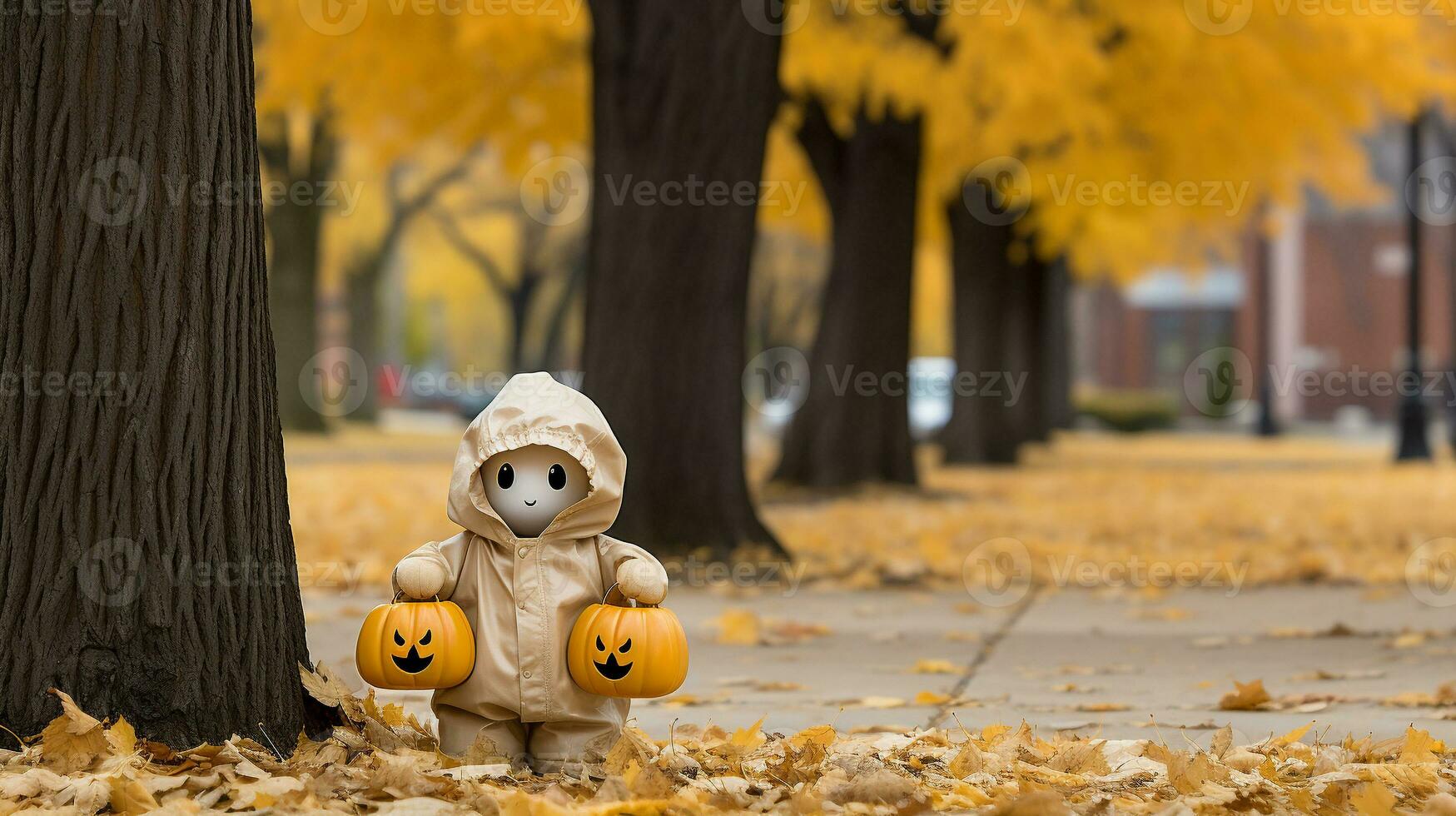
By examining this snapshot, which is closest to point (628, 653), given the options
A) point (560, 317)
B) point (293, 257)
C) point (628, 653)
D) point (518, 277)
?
point (628, 653)

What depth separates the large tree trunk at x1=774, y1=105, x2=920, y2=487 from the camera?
15992mm

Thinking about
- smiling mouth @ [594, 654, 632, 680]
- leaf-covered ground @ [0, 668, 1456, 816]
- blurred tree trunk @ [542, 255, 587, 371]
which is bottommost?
leaf-covered ground @ [0, 668, 1456, 816]

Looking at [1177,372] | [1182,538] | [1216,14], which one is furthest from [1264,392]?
[1182,538]

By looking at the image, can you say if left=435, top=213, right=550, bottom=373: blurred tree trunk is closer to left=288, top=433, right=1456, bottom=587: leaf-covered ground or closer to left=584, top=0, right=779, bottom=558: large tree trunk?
left=288, top=433, right=1456, bottom=587: leaf-covered ground

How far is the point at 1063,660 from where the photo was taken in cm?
666

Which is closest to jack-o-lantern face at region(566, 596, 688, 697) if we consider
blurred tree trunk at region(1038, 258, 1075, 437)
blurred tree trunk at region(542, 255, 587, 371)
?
blurred tree trunk at region(1038, 258, 1075, 437)

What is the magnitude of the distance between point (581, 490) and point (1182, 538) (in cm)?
867

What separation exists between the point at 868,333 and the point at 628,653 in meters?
12.3

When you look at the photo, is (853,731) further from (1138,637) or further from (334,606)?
(334,606)

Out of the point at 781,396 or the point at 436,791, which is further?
the point at 781,396

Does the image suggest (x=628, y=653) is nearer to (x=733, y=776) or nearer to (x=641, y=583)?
(x=641, y=583)

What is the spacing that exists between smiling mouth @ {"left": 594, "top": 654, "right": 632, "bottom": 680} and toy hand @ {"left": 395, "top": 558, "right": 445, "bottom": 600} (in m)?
0.43

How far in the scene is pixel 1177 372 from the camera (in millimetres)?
56719

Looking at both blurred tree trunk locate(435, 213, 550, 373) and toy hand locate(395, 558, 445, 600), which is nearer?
toy hand locate(395, 558, 445, 600)
